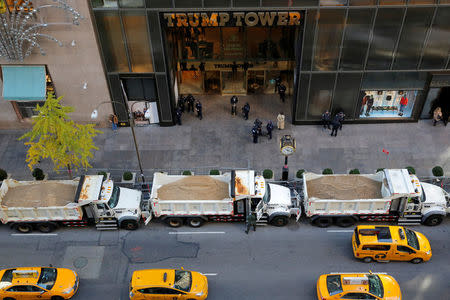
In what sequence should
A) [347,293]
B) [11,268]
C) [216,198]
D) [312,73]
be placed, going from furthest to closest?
1. [312,73]
2. [216,198]
3. [11,268]
4. [347,293]

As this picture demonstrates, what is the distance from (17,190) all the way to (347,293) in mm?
18097

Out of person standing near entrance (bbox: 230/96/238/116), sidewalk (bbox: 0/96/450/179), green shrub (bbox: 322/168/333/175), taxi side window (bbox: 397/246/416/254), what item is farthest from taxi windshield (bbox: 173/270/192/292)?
person standing near entrance (bbox: 230/96/238/116)

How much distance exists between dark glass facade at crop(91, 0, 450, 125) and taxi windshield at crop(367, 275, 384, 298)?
45.8 feet

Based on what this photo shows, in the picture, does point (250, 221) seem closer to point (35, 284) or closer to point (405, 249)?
point (405, 249)

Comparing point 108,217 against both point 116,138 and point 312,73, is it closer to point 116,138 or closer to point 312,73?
point 116,138

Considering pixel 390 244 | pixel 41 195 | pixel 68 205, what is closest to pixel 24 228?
pixel 41 195

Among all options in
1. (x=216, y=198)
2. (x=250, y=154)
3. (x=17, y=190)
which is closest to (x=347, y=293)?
(x=216, y=198)

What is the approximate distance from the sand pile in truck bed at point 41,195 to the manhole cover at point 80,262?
303 centimetres

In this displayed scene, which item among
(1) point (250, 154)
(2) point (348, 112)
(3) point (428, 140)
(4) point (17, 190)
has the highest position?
(2) point (348, 112)

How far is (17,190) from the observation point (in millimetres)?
24609

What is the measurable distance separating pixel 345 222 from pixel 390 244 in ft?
9.68

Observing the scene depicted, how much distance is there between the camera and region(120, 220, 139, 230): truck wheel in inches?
953

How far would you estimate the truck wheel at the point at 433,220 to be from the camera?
23.8 meters

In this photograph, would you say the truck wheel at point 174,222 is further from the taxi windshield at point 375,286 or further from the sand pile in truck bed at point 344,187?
the taxi windshield at point 375,286
